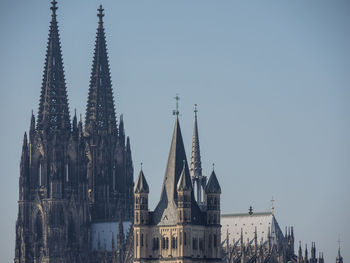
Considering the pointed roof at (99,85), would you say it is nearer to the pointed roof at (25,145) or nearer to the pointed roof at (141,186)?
the pointed roof at (25,145)

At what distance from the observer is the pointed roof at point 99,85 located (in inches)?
7785

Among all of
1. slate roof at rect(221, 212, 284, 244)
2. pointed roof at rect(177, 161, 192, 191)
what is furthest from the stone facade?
pointed roof at rect(177, 161, 192, 191)

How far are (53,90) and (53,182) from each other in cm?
1208

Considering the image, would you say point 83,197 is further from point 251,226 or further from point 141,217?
point 141,217

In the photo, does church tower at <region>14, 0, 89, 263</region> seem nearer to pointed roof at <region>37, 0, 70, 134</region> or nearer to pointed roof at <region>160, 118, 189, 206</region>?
pointed roof at <region>37, 0, 70, 134</region>

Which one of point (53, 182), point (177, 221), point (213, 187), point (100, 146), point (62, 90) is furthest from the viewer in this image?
point (100, 146)

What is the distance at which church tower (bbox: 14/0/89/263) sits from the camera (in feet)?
631

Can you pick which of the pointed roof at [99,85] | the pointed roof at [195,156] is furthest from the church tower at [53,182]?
the pointed roof at [195,156]

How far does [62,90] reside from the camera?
194 meters

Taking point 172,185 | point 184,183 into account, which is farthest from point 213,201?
point 184,183

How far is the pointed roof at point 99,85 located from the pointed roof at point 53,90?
4.72 meters

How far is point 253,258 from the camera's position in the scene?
575 ft

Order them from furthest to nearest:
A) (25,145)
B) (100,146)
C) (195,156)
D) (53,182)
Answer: (100,146) → (25,145) → (53,182) → (195,156)

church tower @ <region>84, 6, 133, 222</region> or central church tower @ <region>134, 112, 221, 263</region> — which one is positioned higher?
church tower @ <region>84, 6, 133, 222</region>
